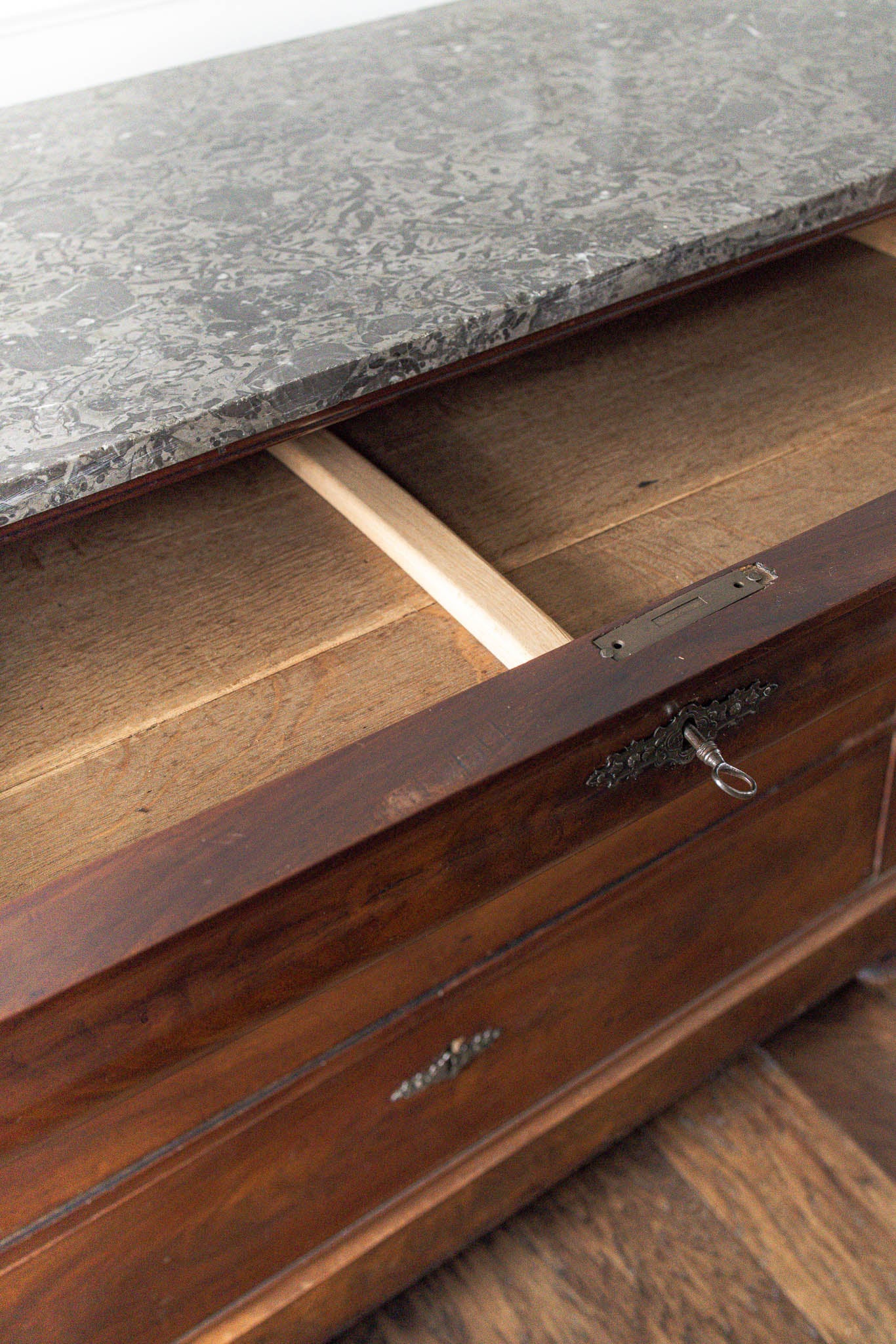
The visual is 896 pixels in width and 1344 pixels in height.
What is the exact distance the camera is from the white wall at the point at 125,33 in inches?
32.6

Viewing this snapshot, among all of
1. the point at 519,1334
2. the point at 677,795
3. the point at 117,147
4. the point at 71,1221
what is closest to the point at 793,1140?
the point at 519,1334

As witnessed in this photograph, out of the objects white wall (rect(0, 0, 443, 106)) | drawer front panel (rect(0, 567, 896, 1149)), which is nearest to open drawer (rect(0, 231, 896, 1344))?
drawer front panel (rect(0, 567, 896, 1149))

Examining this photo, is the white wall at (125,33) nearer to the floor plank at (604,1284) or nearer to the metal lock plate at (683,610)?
the metal lock plate at (683,610)

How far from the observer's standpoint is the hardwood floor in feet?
2.29

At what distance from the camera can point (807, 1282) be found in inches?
27.8

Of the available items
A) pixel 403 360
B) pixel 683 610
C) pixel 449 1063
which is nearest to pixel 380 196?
pixel 403 360

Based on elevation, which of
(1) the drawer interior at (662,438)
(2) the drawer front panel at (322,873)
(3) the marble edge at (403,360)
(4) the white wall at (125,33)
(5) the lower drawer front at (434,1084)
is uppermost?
(4) the white wall at (125,33)

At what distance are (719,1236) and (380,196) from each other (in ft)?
2.15

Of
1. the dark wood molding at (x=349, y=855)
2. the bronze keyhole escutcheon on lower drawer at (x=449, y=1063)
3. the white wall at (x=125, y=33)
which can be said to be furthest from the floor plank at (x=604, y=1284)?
the white wall at (x=125, y=33)

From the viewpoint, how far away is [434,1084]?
590 mm

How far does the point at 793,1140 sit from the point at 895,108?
645 mm

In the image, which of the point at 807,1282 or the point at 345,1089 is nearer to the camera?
the point at 345,1089

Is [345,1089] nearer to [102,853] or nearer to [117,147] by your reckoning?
[102,853]

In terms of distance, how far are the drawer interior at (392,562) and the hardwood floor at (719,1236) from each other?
16.5 inches
